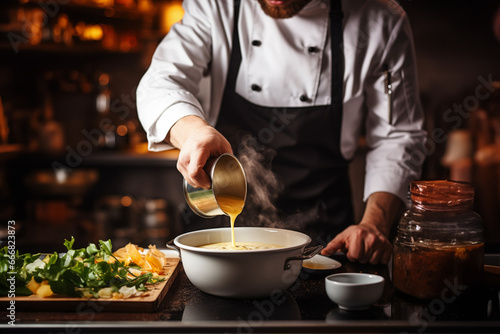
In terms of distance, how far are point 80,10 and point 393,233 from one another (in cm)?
291

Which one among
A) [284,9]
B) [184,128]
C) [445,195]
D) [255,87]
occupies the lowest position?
[445,195]

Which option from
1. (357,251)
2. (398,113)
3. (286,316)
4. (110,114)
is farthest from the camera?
(110,114)

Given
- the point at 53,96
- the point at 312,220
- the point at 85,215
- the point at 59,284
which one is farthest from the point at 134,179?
the point at 59,284

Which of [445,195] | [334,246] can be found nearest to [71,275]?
[334,246]

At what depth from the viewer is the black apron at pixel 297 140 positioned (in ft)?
6.48

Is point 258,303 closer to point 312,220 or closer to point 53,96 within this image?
point 312,220

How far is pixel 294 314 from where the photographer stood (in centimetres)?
107

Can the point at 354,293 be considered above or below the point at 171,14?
below

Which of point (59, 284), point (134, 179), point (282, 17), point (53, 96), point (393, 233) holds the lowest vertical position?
point (393, 233)

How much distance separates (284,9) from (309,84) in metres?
0.29

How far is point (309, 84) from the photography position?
6.46 feet

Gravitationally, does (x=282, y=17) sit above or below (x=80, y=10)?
below

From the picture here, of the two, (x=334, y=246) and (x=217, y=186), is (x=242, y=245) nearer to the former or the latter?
(x=217, y=186)

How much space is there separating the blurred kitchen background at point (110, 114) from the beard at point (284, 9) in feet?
6.31
